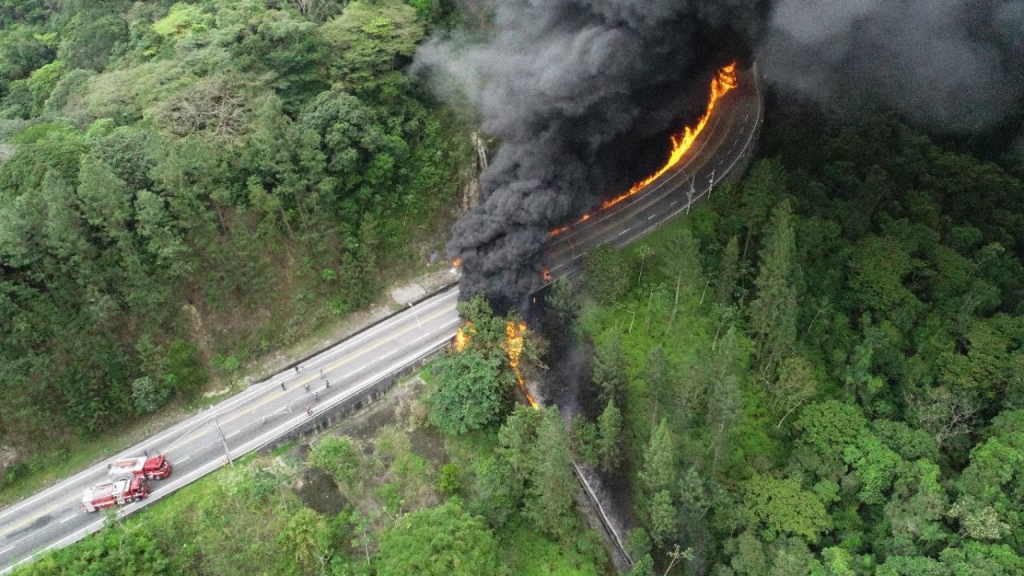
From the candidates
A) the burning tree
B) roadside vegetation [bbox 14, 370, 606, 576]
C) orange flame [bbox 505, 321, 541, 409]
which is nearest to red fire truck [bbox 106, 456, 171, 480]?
roadside vegetation [bbox 14, 370, 606, 576]

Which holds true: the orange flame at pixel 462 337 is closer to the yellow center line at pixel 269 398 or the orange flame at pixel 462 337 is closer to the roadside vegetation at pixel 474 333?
the roadside vegetation at pixel 474 333

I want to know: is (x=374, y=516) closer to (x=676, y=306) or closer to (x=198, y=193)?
(x=198, y=193)

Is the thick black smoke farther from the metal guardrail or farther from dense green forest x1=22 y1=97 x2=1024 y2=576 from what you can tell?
the metal guardrail

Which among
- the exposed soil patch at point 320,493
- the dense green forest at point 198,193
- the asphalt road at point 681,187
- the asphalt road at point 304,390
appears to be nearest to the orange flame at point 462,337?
the asphalt road at point 304,390

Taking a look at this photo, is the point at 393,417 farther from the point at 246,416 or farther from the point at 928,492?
the point at 928,492

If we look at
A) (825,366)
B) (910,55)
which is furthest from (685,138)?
(825,366)

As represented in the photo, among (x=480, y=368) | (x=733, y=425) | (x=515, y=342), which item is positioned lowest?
(x=733, y=425)

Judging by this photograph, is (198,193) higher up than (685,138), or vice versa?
(198,193)
